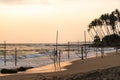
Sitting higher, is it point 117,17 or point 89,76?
point 117,17

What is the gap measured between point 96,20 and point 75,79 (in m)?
94.6

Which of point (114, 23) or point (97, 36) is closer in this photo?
point (114, 23)

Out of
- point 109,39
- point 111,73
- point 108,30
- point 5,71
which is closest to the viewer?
point 111,73

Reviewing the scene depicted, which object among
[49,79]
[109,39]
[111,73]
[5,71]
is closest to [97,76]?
[111,73]

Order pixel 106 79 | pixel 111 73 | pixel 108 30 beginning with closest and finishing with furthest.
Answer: pixel 106 79 < pixel 111 73 < pixel 108 30

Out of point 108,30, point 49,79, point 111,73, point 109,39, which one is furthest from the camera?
point 108,30

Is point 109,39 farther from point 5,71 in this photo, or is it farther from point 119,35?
point 5,71

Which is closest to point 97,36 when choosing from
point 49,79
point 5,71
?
point 5,71

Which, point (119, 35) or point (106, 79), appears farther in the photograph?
point (119, 35)

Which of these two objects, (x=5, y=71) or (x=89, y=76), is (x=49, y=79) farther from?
(x=5, y=71)

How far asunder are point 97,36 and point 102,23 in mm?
6879

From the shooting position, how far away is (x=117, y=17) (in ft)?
310

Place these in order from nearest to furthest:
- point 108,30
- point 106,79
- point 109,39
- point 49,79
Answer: point 106,79 < point 49,79 < point 109,39 < point 108,30

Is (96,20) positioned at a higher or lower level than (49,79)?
higher
